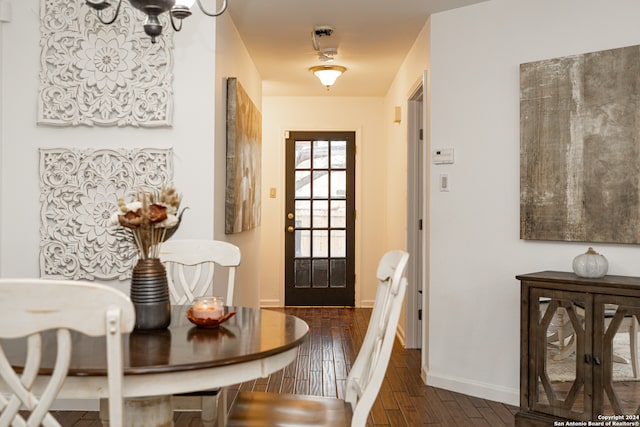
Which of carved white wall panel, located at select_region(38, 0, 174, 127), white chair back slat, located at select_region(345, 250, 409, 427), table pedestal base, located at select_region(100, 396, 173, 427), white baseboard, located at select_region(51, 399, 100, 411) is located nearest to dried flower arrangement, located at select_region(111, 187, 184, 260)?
table pedestal base, located at select_region(100, 396, 173, 427)

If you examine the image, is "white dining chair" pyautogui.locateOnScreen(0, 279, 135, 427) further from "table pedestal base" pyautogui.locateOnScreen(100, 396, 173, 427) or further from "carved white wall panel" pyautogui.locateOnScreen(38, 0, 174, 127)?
"carved white wall panel" pyautogui.locateOnScreen(38, 0, 174, 127)

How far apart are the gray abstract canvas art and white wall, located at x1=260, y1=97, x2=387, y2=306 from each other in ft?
11.5

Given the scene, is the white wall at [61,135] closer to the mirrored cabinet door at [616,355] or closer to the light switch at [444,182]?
the light switch at [444,182]

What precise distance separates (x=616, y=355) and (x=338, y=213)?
4.42 metres

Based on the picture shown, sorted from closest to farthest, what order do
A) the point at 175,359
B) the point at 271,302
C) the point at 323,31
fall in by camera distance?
the point at 175,359
the point at 323,31
the point at 271,302

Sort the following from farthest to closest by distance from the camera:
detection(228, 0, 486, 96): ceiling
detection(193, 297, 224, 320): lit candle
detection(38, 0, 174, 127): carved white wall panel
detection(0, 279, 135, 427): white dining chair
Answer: detection(228, 0, 486, 96): ceiling
detection(38, 0, 174, 127): carved white wall panel
detection(193, 297, 224, 320): lit candle
detection(0, 279, 135, 427): white dining chair

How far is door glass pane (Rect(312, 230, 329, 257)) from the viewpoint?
684cm

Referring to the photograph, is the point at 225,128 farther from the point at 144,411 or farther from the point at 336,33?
the point at 144,411

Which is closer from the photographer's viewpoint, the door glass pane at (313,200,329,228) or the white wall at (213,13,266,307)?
the white wall at (213,13,266,307)

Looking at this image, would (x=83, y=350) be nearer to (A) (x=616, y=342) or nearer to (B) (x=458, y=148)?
(A) (x=616, y=342)

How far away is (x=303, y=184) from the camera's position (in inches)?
269

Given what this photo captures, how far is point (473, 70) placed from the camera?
3.61m

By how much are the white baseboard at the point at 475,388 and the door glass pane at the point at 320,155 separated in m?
3.50

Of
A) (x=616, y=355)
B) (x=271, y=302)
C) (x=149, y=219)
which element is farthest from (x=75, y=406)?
(x=271, y=302)
